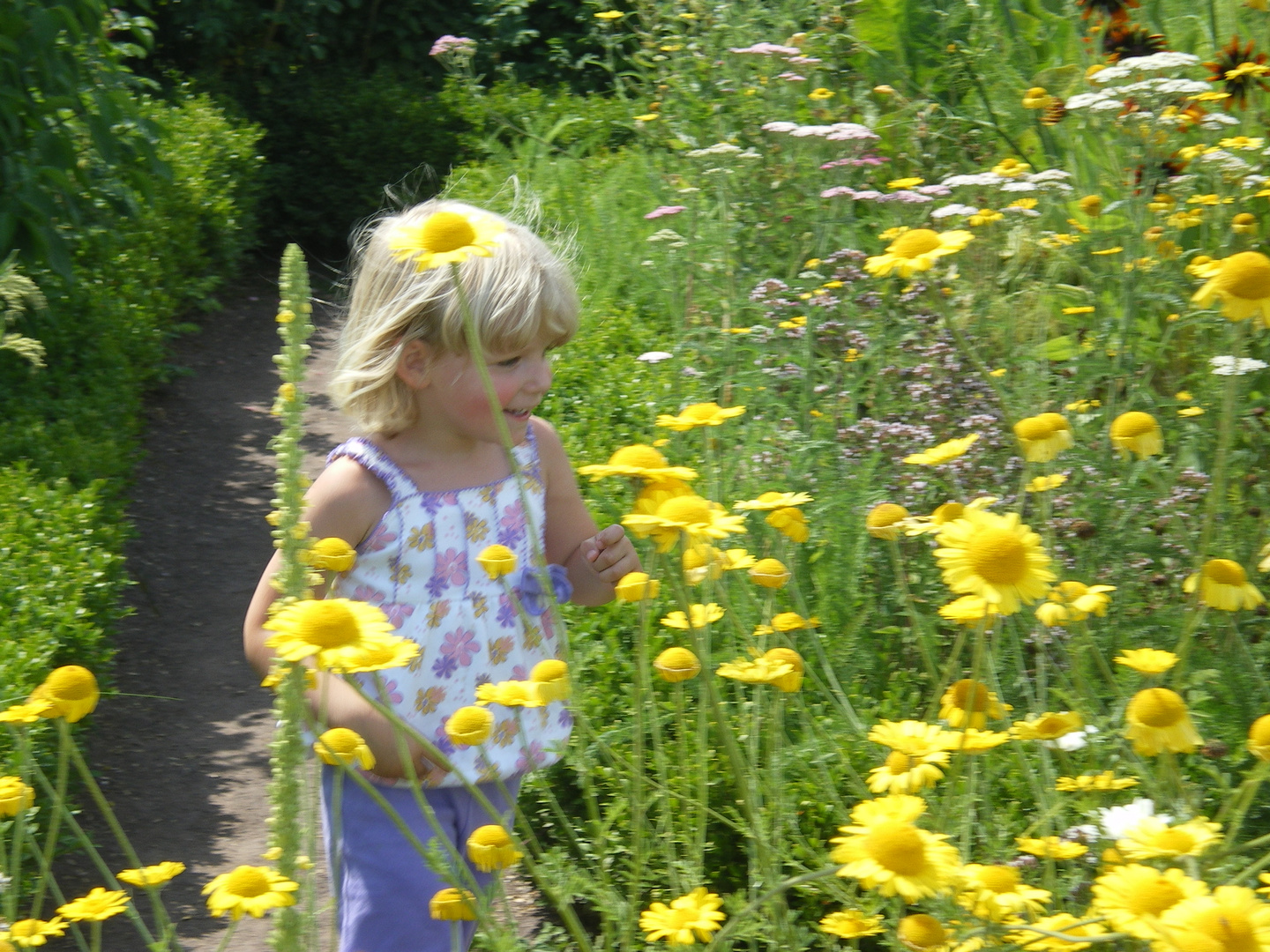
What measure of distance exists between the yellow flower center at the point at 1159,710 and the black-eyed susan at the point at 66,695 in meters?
1.15

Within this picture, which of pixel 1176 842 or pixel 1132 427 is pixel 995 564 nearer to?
pixel 1176 842

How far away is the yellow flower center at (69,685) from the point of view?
1.44 metres

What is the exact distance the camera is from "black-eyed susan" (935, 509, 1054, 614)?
131 centimetres

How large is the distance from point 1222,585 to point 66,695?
140cm

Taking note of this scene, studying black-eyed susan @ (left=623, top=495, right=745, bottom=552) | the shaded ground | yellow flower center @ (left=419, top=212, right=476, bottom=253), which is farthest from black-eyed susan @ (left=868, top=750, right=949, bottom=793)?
the shaded ground

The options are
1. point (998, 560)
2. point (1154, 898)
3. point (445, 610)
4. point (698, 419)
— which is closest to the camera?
point (1154, 898)

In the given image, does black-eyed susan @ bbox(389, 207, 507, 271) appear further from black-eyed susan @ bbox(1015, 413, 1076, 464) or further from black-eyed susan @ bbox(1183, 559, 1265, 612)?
black-eyed susan @ bbox(1183, 559, 1265, 612)

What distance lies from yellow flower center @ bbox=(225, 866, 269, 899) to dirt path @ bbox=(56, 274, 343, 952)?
166 centimetres

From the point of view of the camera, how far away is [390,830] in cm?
192

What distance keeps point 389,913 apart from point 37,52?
9.95 feet

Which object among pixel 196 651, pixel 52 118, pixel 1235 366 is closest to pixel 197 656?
pixel 196 651

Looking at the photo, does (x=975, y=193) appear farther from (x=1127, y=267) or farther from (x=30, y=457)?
(x=30, y=457)

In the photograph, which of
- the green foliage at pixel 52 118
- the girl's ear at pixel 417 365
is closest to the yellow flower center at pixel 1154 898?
the girl's ear at pixel 417 365

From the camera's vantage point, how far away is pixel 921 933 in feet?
4.01
